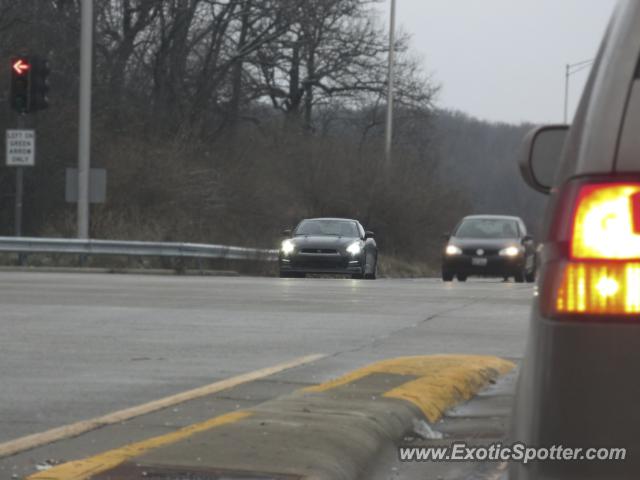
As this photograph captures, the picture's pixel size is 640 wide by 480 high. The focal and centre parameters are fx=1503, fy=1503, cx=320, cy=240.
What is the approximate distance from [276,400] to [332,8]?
38182 mm

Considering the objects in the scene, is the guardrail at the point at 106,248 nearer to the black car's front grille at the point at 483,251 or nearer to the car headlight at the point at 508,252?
the black car's front grille at the point at 483,251

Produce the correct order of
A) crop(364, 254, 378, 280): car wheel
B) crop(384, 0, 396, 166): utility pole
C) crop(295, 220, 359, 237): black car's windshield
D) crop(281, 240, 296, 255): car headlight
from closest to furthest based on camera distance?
crop(281, 240, 296, 255): car headlight, crop(295, 220, 359, 237): black car's windshield, crop(364, 254, 378, 280): car wheel, crop(384, 0, 396, 166): utility pole

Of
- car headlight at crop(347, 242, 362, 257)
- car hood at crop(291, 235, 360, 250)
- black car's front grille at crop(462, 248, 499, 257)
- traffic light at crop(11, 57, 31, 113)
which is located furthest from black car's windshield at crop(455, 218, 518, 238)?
traffic light at crop(11, 57, 31, 113)

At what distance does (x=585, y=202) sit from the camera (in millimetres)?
3002

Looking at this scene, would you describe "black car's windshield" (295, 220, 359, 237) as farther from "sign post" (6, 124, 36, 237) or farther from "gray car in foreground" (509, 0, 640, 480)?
"gray car in foreground" (509, 0, 640, 480)

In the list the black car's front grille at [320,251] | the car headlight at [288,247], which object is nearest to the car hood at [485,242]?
the black car's front grille at [320,251]

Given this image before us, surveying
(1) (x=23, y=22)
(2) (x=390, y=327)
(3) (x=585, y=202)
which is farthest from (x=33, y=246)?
(3) (x=585, y=202)

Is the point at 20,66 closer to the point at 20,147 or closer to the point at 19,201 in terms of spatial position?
the point at 20,147

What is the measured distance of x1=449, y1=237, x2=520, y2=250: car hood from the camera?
1182 inches

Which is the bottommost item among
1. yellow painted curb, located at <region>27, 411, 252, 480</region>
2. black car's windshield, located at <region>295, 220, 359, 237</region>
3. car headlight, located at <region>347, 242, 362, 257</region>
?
car headlight, located at <region>347, 242, 362, 257</region>

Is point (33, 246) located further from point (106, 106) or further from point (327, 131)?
point (327, 131)

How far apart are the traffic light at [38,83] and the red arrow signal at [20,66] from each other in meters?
0.11

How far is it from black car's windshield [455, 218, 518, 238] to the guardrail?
499 centimetres

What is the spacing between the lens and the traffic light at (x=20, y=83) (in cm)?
2819
